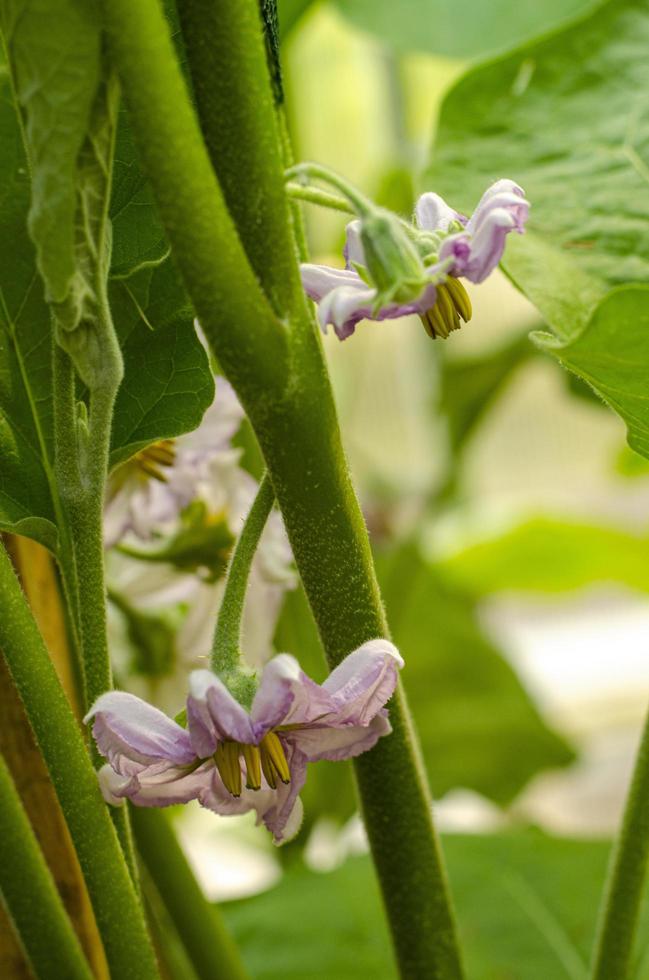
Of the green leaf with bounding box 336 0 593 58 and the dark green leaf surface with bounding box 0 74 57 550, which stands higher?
the green leaf with bounding box 336 0 593 58

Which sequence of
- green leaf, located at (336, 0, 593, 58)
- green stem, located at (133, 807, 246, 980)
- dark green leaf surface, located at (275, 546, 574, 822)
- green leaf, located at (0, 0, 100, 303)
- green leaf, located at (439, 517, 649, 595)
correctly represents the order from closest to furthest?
green leaf, located at (0, 0, 100, 303), green stem, located at (133, 807, 246, 980), green leaf, located at (336, 0, 593, 58), dark green leaf surface, located at (275, 546, 574, 822), green leaf, located at (439, 517, 649, 595)

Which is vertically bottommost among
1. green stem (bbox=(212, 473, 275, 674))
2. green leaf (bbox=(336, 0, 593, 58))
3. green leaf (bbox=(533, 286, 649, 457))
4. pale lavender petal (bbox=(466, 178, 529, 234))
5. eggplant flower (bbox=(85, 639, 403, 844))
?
eggplant flower (bbox=(85, 639, 403, 844))

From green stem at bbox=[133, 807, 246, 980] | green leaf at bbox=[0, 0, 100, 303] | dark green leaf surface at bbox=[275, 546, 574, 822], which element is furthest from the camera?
dark green leaf surface at bbox=[275, 546, 574, 822]

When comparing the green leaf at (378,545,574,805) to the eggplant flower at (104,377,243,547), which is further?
the green leaf at (378,545,574,805)

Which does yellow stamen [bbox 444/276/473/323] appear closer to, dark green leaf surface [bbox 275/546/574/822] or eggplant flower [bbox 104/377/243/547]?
eggplant flower [bbox 104/377/243/547]

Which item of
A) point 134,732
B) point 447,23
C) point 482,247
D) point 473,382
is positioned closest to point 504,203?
point 482,247

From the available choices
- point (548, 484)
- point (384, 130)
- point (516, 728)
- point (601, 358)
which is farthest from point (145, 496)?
point (548, 484)

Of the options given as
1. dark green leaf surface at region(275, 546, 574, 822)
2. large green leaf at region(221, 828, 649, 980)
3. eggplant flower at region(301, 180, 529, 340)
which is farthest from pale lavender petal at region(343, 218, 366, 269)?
dark green leaf surface at region(275, 546, 574, 822)
